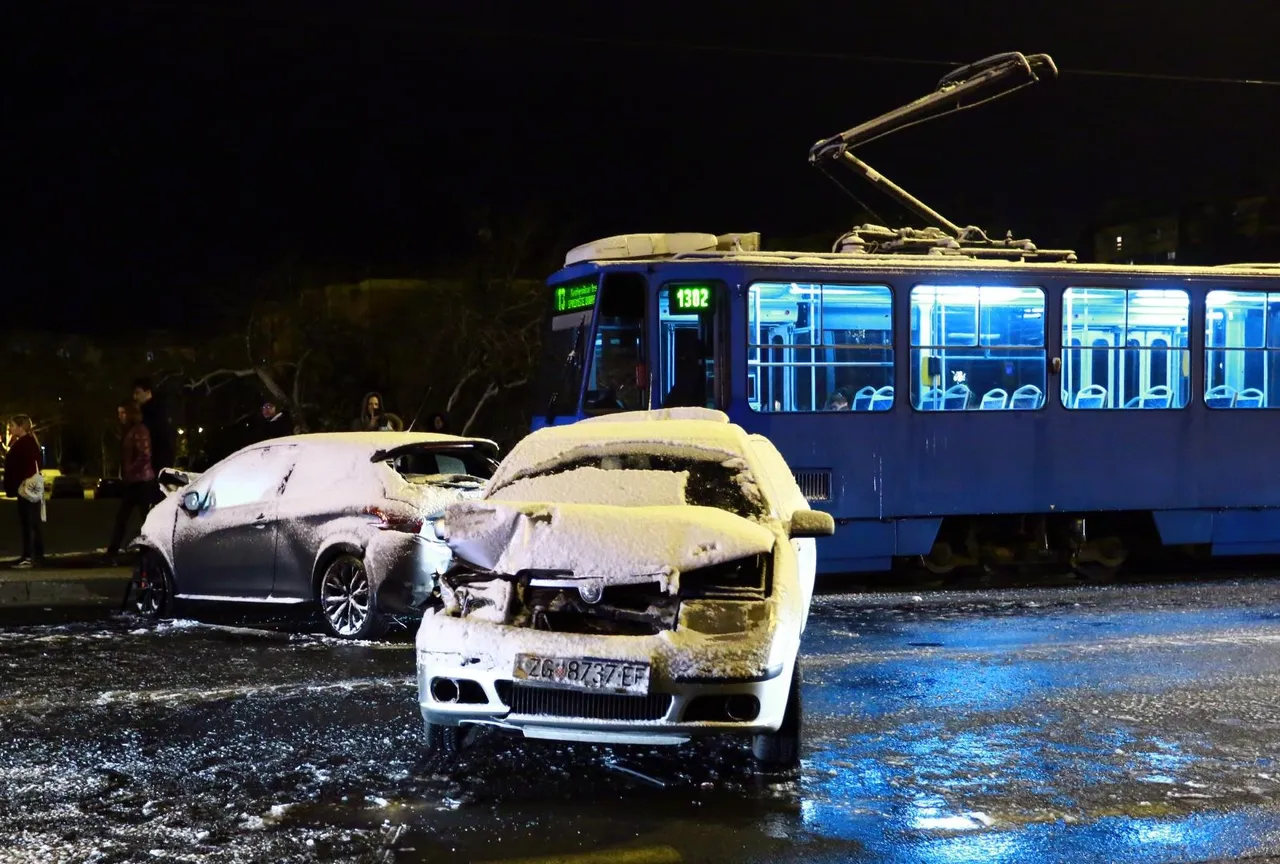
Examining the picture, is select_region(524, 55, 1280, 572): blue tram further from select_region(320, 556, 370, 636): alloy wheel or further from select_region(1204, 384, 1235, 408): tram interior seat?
select_region(320, 556, 370, 636): alloy wheel

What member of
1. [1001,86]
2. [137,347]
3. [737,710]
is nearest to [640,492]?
[737,710]

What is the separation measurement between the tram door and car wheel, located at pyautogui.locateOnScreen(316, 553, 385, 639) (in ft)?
12.7

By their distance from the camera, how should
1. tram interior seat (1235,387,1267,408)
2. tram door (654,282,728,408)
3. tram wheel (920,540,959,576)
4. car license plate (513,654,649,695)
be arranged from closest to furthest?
1. car license plate (513,654,649,695)
2. tram door (654,282,728,408)
3. tram wheel (920,540,959,576)
4. tram interior seat (1235,387,1267,408)

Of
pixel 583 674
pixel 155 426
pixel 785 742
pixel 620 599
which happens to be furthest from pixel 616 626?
pixel 155 426

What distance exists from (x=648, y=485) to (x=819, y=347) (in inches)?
253

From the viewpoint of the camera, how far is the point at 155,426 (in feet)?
48.8

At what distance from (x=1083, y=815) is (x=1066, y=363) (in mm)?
9049

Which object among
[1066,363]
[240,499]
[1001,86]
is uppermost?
[1001,86]

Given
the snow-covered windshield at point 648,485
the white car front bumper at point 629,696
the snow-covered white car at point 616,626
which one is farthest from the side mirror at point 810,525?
the white car front bumper at point 629,696

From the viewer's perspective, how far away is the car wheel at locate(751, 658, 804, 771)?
20.6 ft

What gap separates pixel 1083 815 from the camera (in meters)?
5.68

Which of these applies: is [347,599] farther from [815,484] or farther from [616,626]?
[815,484]

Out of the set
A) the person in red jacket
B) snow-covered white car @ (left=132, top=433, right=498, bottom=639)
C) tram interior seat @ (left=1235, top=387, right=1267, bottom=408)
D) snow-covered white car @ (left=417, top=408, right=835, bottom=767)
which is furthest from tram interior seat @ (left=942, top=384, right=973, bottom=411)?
the person in red jacket

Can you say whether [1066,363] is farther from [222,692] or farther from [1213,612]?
[222,692]
